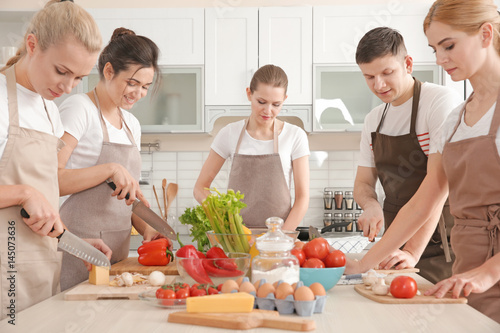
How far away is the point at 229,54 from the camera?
401 centimetres

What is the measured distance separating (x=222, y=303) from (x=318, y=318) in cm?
23

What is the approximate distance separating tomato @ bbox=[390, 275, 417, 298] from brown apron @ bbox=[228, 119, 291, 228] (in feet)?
4.54

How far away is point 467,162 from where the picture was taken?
1.63 meters

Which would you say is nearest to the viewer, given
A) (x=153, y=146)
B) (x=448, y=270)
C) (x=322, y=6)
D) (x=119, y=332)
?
(x=119, y=332)

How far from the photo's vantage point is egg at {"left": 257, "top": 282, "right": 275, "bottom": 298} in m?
1.25

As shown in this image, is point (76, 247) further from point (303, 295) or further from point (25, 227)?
point (303, 295)

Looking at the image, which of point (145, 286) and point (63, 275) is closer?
point (145, 286)

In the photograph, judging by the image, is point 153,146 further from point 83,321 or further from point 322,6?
point 83,321

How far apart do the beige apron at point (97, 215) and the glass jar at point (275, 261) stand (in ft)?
3.22

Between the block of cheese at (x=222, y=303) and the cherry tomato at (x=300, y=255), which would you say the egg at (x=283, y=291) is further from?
the cherry tomato at (x=300, y=255)

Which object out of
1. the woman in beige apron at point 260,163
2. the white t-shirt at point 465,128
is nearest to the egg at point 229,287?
the white t-shirt at point 465,128

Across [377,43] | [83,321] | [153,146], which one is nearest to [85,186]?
[83,321]

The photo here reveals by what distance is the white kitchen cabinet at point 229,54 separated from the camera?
400cm

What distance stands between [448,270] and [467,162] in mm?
681
